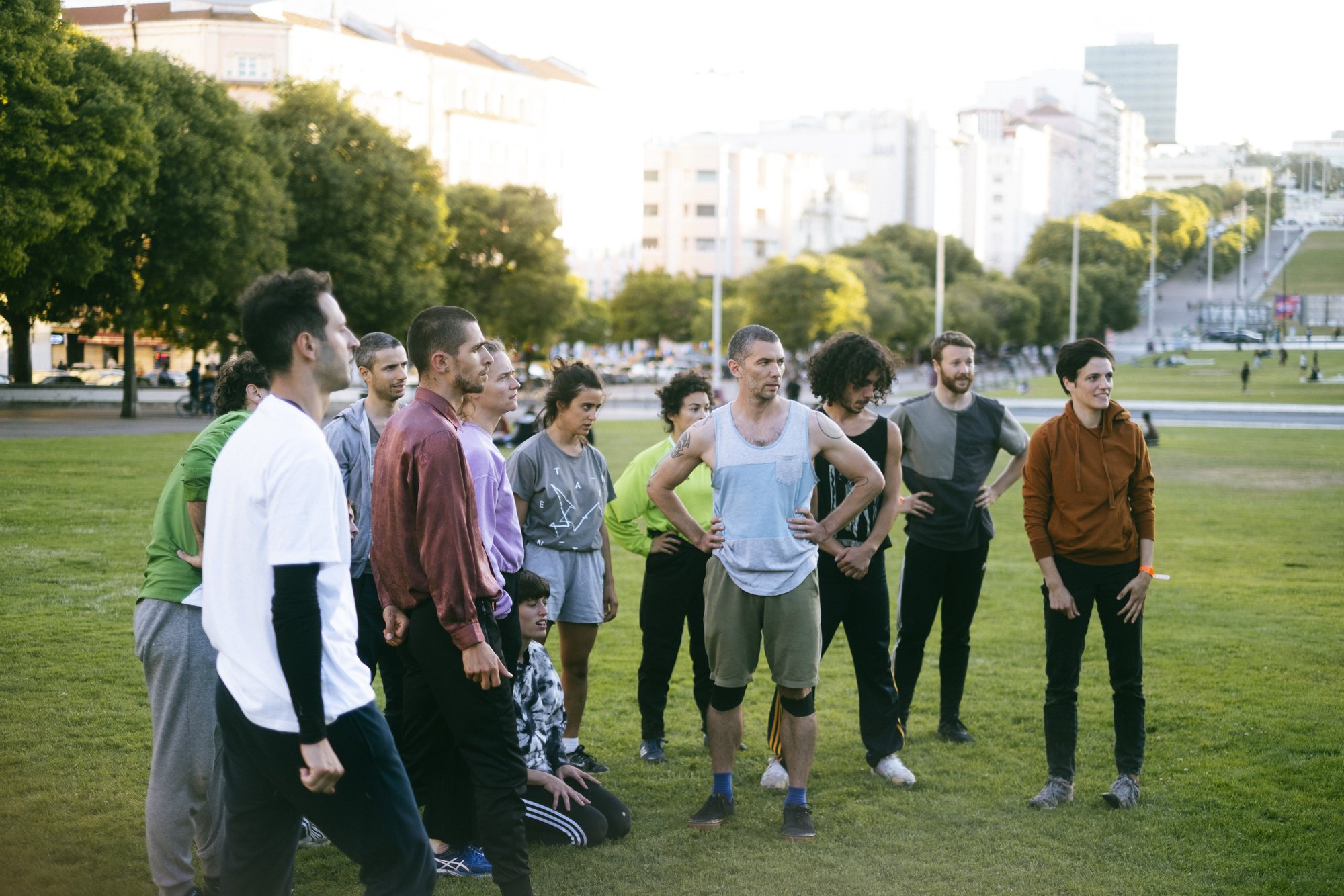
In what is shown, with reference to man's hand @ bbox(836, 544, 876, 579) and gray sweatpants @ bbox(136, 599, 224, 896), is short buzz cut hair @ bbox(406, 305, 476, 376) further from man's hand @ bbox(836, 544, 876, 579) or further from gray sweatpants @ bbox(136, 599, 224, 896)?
man's hand @ bbox(836, 544, 876, 579)

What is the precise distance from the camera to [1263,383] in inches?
2495

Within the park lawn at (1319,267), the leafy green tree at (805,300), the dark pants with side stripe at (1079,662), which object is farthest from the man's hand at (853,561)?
the park lawn at (1319,267)

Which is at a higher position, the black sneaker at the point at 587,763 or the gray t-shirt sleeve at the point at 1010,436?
the gray t-shirt sleeve at the point at 1010,436

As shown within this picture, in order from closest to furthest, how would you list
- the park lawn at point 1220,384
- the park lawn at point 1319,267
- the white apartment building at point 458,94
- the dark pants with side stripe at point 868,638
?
the dark pants with side stripe at point 868,638 < the park lawn at point 1220,384 < the white apartment building at point 458,94 < the park lawn at point 1319,267

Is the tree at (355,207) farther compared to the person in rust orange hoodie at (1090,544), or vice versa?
the tree at (355,207)

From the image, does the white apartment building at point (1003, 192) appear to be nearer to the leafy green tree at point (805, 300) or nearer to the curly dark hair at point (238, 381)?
the leafy green tree at point (805, 300)

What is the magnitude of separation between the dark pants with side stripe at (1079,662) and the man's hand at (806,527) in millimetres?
1263

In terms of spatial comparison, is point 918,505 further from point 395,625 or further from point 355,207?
point 355,207

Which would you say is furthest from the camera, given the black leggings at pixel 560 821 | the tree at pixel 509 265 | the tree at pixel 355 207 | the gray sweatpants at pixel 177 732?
the tree at pixel 509 265

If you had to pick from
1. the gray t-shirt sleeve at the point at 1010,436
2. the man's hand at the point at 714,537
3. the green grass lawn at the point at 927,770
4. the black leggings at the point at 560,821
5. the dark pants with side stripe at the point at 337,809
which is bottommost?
the green grass lawn at the point at 927,770

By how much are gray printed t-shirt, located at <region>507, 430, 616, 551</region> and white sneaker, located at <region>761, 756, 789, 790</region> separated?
1395 millimetres

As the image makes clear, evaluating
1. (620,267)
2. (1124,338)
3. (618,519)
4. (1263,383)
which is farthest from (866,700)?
(1124,338)

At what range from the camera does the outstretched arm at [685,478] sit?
18.0 feet

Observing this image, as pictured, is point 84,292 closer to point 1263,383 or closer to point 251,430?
point 251,430
